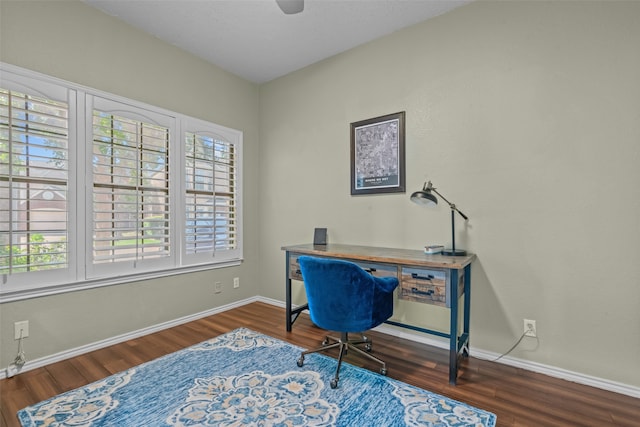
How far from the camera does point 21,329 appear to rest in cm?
213

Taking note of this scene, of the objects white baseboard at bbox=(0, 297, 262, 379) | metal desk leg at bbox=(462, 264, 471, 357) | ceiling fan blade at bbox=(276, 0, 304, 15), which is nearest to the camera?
ceiling fan blade at bbox=(276, 0, 304, 15)

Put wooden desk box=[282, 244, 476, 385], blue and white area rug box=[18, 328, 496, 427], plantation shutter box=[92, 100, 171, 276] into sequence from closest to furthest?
blue and white area rug box=[18, 328, 496, 427] → wooden desk box=[282, 244, 476, 385] → plantation shutter box=[92, 100, 171, 276]

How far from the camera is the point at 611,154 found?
1.92m

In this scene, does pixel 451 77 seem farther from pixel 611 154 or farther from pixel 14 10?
pixel 14 10

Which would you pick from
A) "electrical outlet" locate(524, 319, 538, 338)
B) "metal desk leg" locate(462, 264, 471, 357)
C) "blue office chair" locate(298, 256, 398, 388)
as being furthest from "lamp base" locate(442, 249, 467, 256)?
"electrical outlet" locate(524, 319, 538, 338)

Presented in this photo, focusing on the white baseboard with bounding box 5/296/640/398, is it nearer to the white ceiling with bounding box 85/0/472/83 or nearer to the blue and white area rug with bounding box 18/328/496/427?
the blue and white area rug with bounding box 18/328/496/427

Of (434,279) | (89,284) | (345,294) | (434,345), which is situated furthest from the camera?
(434,345)

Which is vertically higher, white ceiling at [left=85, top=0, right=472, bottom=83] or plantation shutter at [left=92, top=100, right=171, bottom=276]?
white ceiling at [left=85, top=0, right=472, bottom=83]

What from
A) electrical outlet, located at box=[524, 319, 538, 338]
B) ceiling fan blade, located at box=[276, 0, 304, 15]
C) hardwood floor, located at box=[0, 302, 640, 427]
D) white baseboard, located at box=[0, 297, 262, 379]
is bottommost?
hardwood floor, located at box=[0, 302, 640, 427]

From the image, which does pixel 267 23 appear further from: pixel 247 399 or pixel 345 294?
pixel 247 399

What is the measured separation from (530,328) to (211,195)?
3267mm

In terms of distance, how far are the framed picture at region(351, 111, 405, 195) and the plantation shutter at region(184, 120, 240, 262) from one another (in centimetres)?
156

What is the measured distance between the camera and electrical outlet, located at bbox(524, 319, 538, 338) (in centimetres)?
217

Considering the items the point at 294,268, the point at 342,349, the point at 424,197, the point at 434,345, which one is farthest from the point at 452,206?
the point at 294,268
